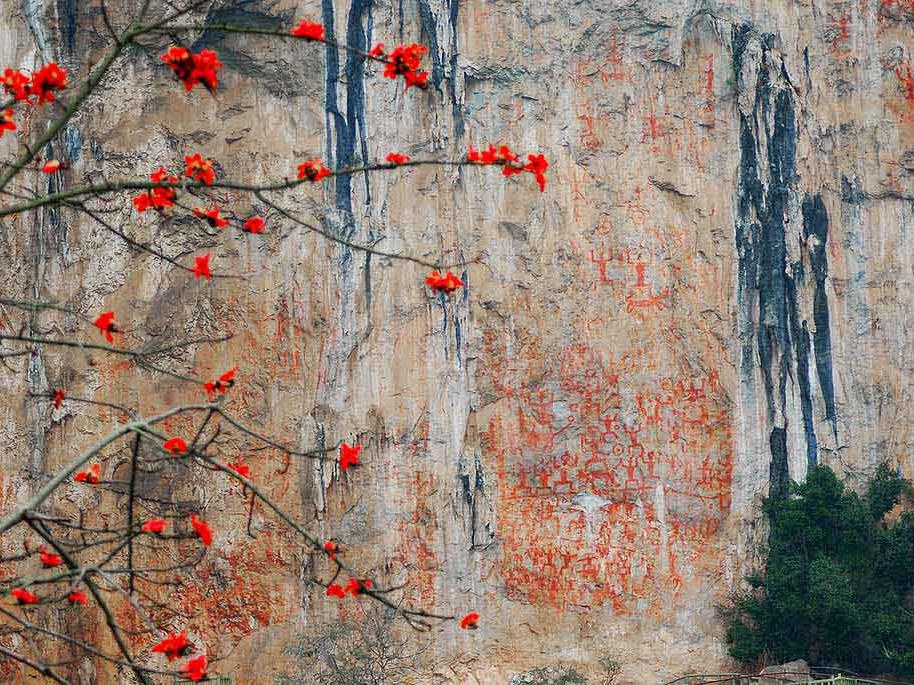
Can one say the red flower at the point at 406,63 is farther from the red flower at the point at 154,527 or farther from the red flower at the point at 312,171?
the red flower at the point at 154,527

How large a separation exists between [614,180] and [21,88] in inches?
305

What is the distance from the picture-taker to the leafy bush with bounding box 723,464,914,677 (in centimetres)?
967

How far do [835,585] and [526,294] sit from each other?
3.30m

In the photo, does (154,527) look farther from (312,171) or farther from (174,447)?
(312,171)

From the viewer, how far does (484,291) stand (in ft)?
36.4

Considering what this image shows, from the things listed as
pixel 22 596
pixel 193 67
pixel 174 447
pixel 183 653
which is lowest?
pixel 183 653

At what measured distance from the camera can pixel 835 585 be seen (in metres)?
9.61

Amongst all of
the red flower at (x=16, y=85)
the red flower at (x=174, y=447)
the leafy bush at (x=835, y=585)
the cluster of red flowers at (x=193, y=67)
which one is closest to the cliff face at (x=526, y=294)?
the leafy bush at (x=835, y=585)

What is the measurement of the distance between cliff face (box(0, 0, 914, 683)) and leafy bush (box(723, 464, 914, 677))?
1.64ft

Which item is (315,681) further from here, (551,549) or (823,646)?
(823,646)

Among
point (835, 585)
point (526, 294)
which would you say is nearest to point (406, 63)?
point (835, 585)

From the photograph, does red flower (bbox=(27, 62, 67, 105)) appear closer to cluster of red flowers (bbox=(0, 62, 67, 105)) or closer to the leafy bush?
cluster of red flowers (bbox=(0, 62, 67, 105))

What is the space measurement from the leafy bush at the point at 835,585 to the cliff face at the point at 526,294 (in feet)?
1.64

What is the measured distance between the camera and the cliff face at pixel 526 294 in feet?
35.3
